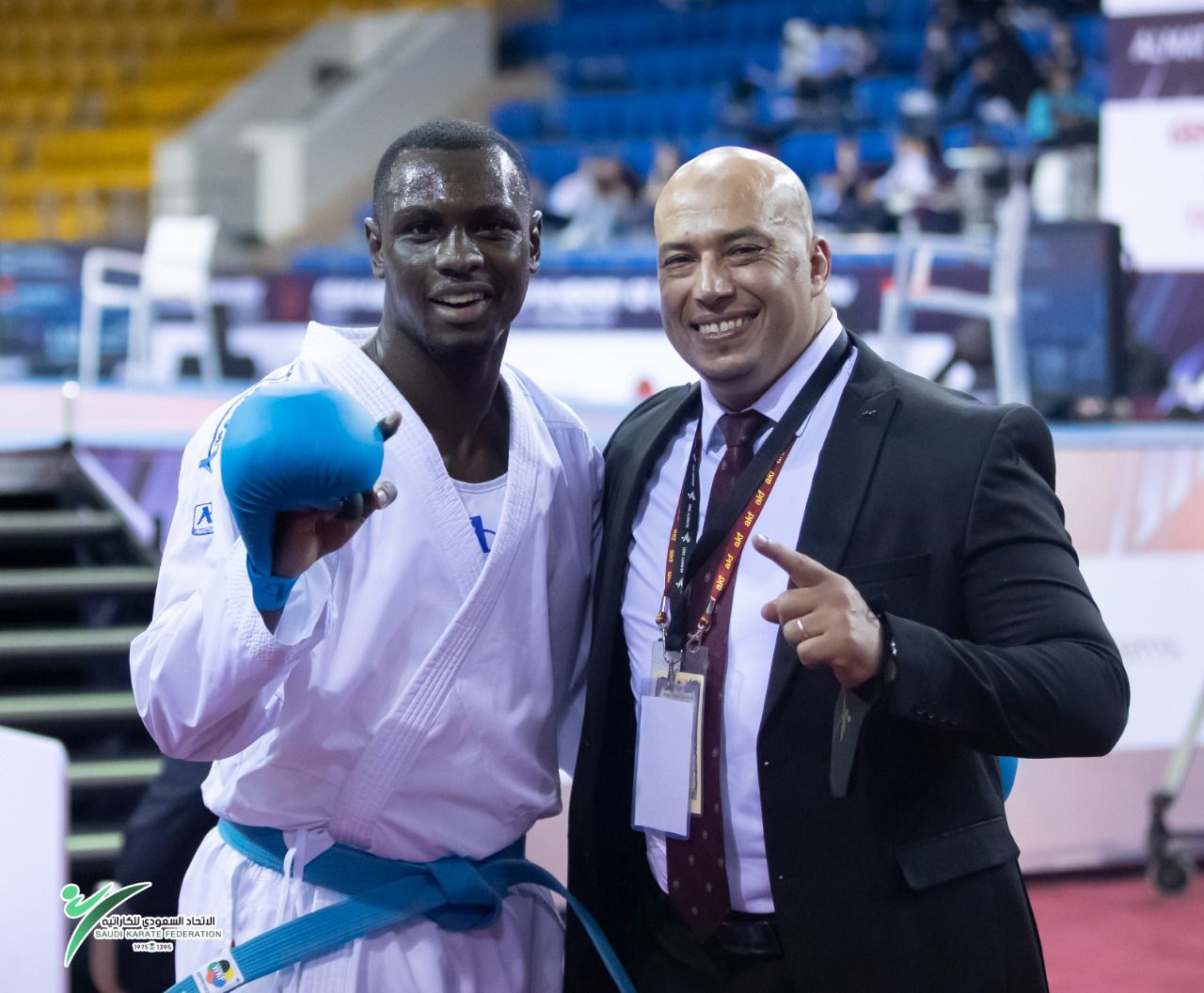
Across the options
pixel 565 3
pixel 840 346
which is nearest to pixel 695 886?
pixel 840 346

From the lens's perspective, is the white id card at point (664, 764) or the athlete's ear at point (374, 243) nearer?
the white id card at point (664, 764)

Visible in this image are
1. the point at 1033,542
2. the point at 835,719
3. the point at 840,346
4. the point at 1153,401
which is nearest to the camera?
the point at 835,719

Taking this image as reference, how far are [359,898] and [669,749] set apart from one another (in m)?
0.45

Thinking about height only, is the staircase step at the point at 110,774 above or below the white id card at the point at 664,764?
below

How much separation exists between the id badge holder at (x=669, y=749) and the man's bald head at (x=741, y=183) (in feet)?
2.11

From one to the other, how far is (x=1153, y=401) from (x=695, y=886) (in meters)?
6.06

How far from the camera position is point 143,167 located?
16.7 m

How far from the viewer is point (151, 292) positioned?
1039 centimetres

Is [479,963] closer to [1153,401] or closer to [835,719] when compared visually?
[835,719]

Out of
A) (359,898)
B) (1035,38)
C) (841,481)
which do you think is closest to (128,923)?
(359,898)

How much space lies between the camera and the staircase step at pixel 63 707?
4199mm

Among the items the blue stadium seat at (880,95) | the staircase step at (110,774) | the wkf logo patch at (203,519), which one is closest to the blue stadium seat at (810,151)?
the blue stadium seat at (880,95)

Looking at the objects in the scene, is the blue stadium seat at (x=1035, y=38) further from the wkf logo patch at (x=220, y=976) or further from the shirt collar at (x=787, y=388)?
the wkf logo patch at (x=220, y=976)

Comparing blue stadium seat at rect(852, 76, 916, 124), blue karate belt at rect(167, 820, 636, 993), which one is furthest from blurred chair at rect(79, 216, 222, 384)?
blue karate belt at rect(167, 820, 636, 993)
